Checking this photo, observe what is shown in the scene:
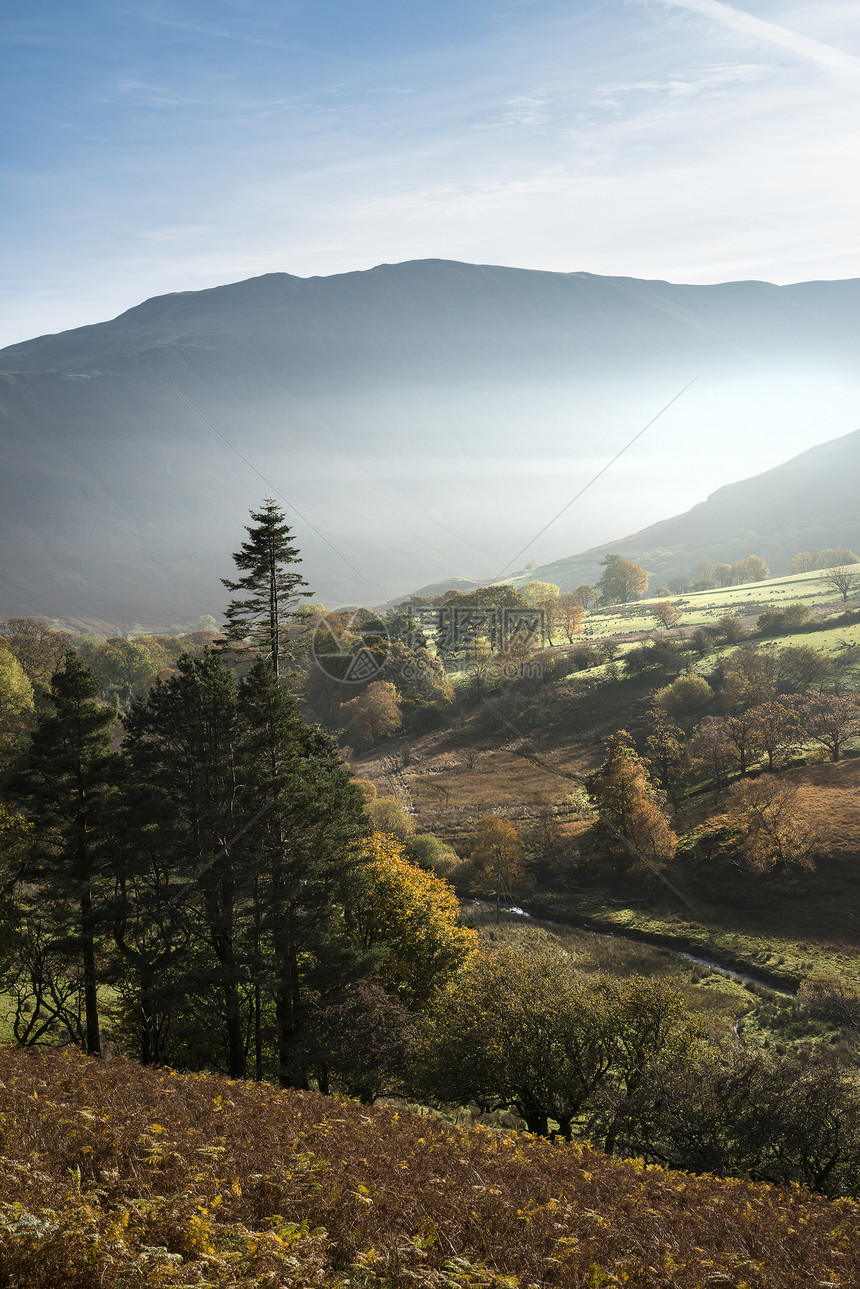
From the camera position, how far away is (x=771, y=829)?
55031 millimetres

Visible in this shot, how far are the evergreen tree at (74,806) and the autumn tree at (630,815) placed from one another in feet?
148

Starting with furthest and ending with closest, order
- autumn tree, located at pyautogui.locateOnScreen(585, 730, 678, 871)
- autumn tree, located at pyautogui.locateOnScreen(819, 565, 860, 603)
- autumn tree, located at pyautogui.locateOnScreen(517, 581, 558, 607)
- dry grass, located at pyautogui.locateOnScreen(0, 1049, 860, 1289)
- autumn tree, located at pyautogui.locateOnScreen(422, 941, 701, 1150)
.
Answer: autumn tree, located at pyautogui.locateOnScreen(517, 581, 558, 607)
autumn tree, located at pyautogui.locateOnScreen(819, 565, 860, 603)
autumn tree, located at pyautogui.locateOnScreen(585, 730, 678, 871)
autumn tree, located at pyautogui.locateOnScreen(422, 941, 701, 1150)
dry grass, located at pyautogui.locateOnScreen(0, 1049, 860, 1289)

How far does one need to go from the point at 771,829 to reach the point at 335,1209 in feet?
176

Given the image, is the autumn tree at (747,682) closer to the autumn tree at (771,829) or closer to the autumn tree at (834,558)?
the autumn tree at (771,829)

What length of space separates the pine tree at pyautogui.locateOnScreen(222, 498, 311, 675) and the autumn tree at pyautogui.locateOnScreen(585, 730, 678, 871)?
124ft

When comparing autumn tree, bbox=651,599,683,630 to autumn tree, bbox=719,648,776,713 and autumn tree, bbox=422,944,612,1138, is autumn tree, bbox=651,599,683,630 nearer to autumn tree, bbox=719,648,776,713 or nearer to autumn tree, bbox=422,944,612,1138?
autumn tree, bbox=719,648,776,713

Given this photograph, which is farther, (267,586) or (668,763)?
(668,763)

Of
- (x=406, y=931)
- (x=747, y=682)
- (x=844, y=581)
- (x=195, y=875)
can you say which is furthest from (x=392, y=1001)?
(x=844, y=581)

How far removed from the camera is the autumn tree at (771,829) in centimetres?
5384

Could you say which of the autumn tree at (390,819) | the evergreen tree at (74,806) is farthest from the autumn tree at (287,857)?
the autumn tree at (390,819)

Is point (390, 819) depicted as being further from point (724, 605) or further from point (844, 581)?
point (844, 581)

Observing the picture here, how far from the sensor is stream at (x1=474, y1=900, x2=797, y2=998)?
143 feet

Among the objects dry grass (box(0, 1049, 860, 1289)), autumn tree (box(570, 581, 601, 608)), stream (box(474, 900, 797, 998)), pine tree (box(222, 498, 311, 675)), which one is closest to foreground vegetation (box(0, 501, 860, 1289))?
dry grass (box(0, 1049, 860, 1289))

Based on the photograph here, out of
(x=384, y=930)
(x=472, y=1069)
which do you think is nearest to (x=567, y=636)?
(x=384, y=930)
